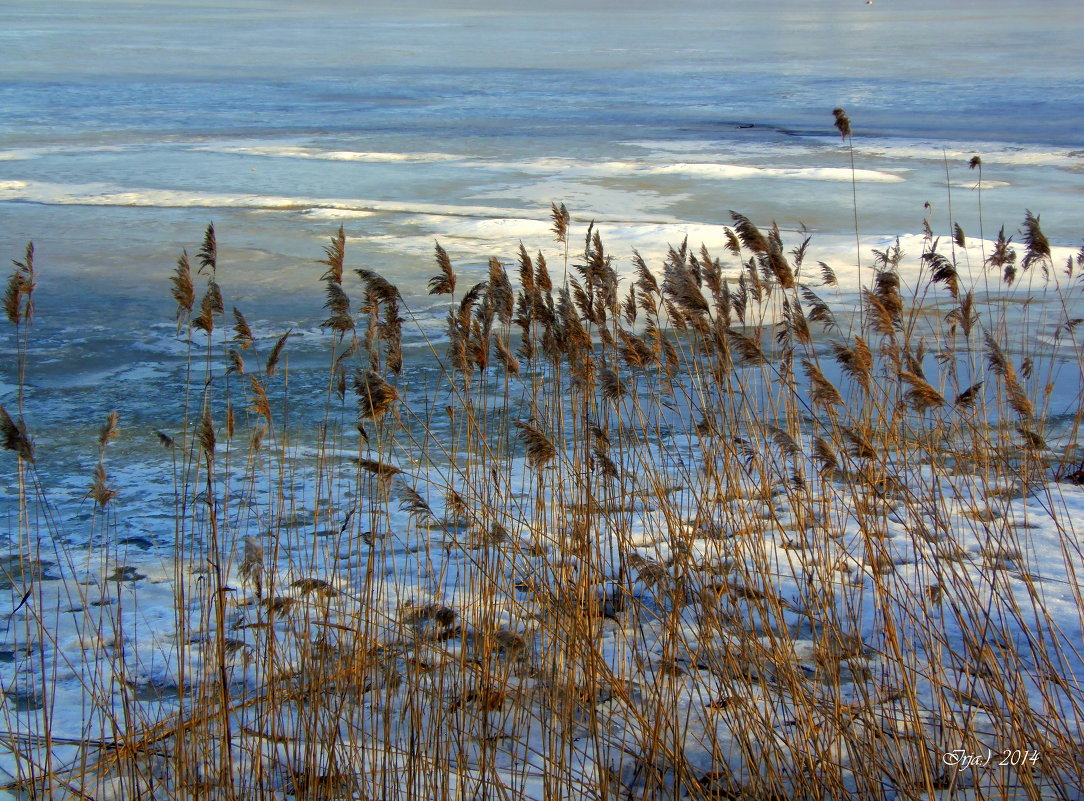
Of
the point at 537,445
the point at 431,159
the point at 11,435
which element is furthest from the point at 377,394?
the point at 431,159

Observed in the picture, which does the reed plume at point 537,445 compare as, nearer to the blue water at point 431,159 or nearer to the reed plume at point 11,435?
the reed plume at point 11,435

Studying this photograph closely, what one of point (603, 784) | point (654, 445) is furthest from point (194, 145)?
point (603, 784)

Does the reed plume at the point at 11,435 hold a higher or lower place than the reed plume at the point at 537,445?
higher

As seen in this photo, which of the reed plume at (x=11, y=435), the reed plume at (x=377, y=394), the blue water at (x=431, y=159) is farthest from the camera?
the blue water at (x=431, y=159)

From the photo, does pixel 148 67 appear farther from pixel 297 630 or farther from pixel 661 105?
pixel 297 630

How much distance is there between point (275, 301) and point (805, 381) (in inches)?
169

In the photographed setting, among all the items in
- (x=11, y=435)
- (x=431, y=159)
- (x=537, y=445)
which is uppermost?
(x=431, y=159)

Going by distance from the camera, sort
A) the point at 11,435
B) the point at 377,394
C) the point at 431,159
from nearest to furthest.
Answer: the point at 11,435 → the point at 377,394 → the point at 431,159

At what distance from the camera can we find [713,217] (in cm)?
1194

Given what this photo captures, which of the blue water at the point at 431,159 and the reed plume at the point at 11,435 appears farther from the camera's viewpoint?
the blue water at the point at 431,159

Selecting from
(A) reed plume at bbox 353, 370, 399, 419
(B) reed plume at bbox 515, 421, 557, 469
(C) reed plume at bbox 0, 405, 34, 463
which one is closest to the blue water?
(C) reed plume at bbox 0, 405, 34, 463

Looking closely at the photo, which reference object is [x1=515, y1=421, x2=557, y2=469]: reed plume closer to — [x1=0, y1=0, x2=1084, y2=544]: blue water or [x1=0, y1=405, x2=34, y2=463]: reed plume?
[x1=0, y1=405, x2=34, y2=463]: reed plume

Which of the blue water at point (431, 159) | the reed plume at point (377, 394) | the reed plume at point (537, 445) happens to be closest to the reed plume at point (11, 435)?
the reed plume at point (377, 394)

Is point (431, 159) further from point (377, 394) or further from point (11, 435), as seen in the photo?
point (11, 435)
